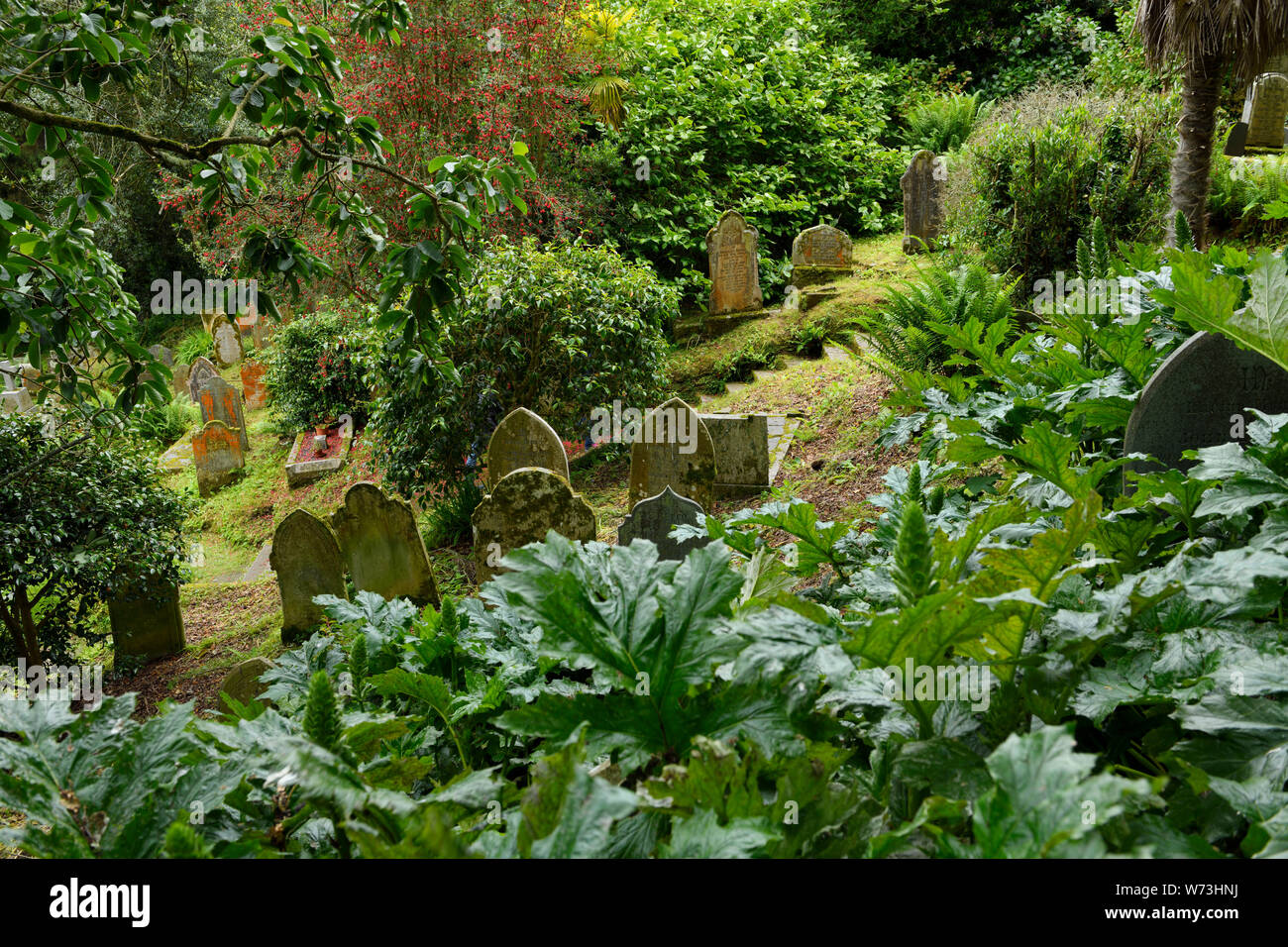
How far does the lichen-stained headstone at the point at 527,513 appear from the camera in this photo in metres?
5.43

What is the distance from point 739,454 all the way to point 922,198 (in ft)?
23.6

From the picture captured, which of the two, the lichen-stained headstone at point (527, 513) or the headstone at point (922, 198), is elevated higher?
the headstone at point (922, 198)

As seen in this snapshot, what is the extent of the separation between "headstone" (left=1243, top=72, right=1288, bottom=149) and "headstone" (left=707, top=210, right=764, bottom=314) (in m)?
7.37

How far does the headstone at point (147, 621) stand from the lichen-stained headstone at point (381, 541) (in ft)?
6.19

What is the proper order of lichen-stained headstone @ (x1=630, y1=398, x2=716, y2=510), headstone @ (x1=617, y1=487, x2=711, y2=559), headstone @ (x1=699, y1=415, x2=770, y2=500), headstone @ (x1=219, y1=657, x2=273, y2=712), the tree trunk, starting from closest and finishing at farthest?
headstone @ (x1=617, y1=487, x2=711, y2=559), headstone @ (x1=219, y1=657, x2=273, y2=712), lichen-stained headstone @ (x1=630, y1=398, x2=716, y2=510), headstone @ (x1=699, y1=415, x2=770, y2=500), the tree trunk

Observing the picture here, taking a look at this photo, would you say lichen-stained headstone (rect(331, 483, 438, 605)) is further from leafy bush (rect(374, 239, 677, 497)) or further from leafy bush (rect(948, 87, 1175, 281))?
leafy bush (rect(948, 87, 1175, 281))

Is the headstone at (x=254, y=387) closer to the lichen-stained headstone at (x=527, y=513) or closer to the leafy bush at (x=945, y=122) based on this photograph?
the lichen-stained headstone at (x=527, y=513)

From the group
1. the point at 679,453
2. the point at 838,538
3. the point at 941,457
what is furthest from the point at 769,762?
the point at 679,453

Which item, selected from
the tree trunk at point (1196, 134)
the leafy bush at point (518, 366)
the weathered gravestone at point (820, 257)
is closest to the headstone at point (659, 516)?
the leafy bush at point (518, 366)

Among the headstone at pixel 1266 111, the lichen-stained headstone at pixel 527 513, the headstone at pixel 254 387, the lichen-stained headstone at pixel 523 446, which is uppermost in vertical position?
the headstone at pixel 1266 111

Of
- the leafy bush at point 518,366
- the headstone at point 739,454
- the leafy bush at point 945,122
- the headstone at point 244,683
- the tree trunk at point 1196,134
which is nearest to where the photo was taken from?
the headstone at point 244,683

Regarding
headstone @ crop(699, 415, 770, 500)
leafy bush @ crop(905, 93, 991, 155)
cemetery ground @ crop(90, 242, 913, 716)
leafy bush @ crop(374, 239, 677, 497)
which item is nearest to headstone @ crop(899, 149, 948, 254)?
cemetery ground @ crop(90, 242, 913, 716)

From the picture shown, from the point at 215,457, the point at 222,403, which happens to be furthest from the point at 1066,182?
the point at 222,403

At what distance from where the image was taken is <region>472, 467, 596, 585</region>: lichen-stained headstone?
5434 millimetres
